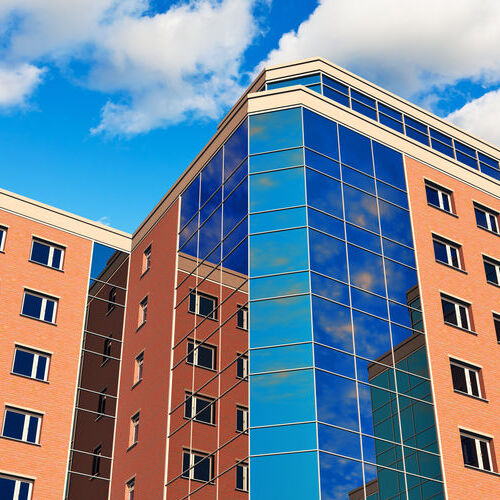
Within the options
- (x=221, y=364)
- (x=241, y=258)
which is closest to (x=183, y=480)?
(x=221, y=364)

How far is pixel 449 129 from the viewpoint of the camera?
47.2m

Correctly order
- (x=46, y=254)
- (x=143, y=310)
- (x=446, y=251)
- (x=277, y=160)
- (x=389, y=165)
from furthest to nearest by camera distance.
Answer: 1. (x=46, y=254)
2. (x=143, y=310)
3. (x=389, y=165)
4. (x=446, y=251)
5. (x=277, y=160)

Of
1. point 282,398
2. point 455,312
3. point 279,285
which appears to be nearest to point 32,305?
point 279,285

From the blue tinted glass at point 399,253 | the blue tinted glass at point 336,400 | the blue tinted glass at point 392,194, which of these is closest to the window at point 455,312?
the blue tinted glass at point 399,253

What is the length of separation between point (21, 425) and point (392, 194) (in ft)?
69.6

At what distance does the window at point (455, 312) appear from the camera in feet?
123

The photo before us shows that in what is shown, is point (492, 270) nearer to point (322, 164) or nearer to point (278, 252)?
point (322, 164)

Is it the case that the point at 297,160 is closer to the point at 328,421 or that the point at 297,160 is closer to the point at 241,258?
the point at 241,258

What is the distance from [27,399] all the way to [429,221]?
21.8m

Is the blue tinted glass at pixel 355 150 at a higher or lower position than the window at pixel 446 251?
higher

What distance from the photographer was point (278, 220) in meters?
35.3

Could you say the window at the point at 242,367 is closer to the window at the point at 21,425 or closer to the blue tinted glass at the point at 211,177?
the blue tinted glass at the point at 211,177

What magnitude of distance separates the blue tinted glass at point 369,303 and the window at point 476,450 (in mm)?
6109

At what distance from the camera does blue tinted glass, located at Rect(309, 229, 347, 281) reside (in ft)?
111
